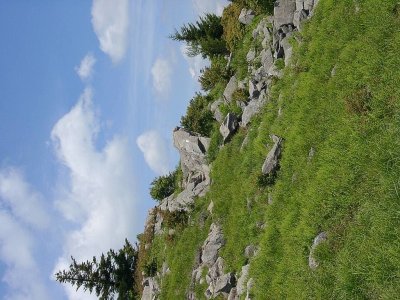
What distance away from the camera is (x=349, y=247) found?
12.0m

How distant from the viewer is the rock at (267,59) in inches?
976

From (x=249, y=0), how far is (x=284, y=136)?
14079 millimetres

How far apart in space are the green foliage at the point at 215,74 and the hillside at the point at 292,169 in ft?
0.59

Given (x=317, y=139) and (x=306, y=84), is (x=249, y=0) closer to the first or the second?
(x=306, y=84)

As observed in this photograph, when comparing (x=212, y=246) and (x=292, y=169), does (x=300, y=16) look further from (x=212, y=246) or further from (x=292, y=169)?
(x=212, y=246)

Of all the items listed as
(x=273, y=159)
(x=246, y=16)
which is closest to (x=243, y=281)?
(x=273, y=159)

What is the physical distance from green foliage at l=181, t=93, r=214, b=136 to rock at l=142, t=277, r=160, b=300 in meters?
10.3

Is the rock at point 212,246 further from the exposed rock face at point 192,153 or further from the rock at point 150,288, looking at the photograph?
the rock at point 150,288

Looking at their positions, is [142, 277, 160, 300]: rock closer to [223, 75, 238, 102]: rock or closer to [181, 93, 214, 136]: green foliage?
[181, 93, 214, 136]: green foliage

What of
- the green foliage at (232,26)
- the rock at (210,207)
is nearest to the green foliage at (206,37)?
the green foliage at (232,26)

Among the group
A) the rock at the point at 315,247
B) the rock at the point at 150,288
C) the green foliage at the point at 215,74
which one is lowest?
the rock at the point at 315,247

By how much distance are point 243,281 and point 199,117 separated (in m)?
14.8

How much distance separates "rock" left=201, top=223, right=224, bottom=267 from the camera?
21000mm

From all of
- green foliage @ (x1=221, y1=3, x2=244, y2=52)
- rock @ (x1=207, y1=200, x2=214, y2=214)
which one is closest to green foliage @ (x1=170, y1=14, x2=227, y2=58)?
green foliage @ (x1=221, y1=3, x2=244, y2=52)
